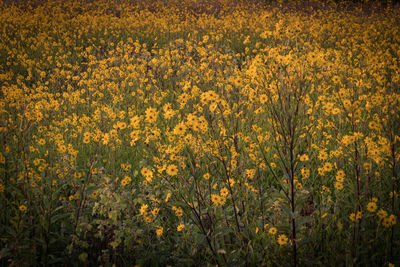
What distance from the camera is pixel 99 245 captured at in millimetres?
1982

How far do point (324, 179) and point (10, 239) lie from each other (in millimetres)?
2649

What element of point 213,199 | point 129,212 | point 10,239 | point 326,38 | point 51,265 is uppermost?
point 326,38

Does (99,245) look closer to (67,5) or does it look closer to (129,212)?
(129,212)

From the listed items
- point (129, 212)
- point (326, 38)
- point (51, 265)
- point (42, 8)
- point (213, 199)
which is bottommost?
point (51, 265)

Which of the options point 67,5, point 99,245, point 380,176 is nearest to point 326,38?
point 380,176

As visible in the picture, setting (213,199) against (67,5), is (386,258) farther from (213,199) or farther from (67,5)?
(67,5)

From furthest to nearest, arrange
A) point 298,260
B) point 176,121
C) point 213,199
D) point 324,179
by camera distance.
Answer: point 176,121
point 324,179
point 213,199
point 298,260

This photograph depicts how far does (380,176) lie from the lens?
2242 millimetres

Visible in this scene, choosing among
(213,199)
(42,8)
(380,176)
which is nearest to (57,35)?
(42,8)

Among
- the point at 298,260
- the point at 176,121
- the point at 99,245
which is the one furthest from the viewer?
the point at 176,121

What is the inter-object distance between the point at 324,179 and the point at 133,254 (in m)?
1.94

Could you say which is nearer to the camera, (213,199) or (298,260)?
(298,260)

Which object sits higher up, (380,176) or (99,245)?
(380,176)

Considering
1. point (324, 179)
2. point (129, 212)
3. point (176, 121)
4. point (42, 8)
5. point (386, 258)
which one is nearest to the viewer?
point (386, 258)
